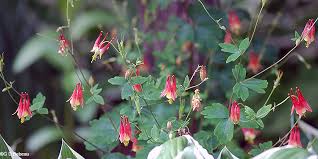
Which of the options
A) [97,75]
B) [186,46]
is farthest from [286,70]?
[186,46]

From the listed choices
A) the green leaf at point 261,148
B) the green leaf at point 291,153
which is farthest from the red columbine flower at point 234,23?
the green leaf at point 291,153

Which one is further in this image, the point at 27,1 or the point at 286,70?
the point at 27,1

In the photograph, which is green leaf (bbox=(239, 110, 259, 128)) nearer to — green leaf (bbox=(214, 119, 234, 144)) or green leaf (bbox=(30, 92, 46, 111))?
green leaf (bbox=(214, 119, 234, 144))

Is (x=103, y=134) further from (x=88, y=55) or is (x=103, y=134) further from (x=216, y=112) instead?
(x=88, y=55)

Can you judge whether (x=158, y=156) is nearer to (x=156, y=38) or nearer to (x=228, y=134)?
(x=228, y=134)

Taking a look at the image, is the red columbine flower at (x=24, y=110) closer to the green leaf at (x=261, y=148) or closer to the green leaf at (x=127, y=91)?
the green leaf at (x=127, y=91)

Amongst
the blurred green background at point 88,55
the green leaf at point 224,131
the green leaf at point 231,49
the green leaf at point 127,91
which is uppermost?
the green leaf at point 231,49
